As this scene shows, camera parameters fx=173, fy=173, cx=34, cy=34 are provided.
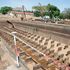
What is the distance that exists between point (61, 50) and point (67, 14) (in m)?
89.9

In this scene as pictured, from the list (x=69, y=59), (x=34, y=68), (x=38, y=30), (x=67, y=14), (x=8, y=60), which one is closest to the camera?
(x=34, y=68)

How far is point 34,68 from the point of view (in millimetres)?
6152

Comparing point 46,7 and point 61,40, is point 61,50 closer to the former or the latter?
point 61,40

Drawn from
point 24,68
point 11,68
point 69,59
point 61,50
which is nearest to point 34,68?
point 24,68

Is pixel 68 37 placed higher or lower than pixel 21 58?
higher

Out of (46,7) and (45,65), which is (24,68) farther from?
(46,7)

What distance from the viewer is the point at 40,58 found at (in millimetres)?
7812

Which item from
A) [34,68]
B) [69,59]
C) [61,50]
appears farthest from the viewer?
[61,50]

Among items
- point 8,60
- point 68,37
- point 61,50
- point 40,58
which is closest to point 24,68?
point 40,58

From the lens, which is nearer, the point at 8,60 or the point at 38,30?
the point at 8,60

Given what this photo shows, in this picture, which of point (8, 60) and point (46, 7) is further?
point (46, 7)

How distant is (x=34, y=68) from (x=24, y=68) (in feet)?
2.60

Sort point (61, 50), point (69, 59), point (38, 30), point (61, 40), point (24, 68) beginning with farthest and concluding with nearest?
point (38, 30)
point (61, 40)
point (61, 50)
point (69, 59)
point (24, 68)

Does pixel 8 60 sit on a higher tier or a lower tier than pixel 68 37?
lower
